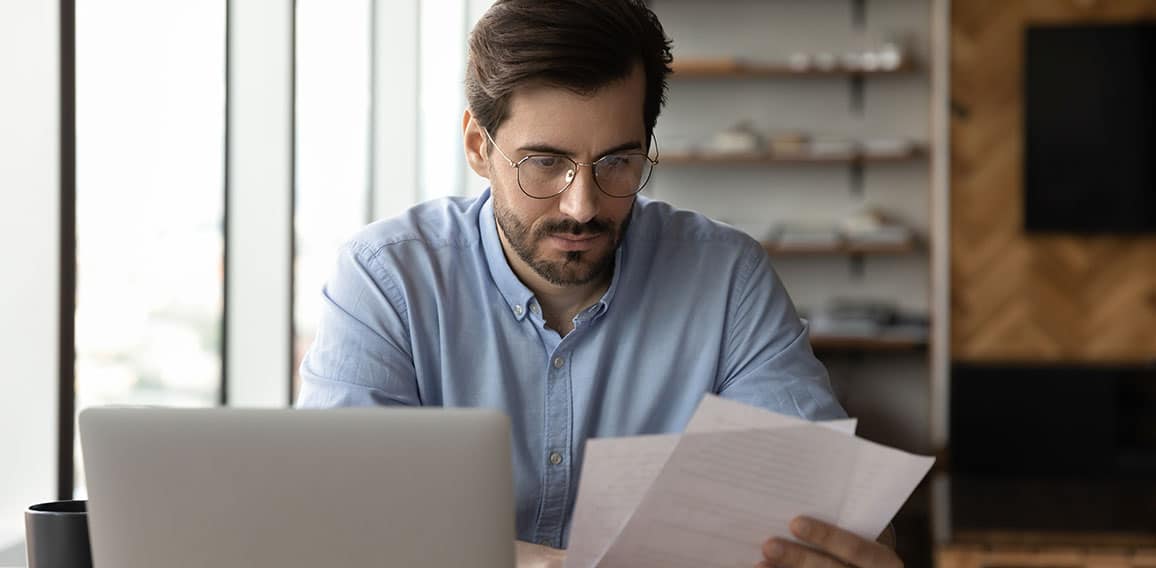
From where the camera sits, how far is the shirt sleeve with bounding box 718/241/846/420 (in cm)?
158

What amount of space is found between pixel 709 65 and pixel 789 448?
3.77 metres

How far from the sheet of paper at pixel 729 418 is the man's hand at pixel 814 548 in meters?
0.15

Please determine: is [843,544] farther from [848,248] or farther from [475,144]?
[848,248]

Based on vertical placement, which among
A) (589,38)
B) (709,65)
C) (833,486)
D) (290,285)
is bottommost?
(833,486)

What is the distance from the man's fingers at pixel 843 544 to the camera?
1193 mm

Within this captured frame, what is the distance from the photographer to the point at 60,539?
1180 millimetres

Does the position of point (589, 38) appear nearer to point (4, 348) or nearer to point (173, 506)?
point (173, 506)

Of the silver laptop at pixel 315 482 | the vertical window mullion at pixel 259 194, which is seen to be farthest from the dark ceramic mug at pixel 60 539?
the vertical window mullion at pixel 259 194

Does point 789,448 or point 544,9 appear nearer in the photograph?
point 789,448

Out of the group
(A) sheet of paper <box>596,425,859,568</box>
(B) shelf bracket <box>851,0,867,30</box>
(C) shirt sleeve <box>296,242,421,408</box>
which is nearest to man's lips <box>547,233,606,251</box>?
(C) shirt sleeve <box>296,242,421,408</box>

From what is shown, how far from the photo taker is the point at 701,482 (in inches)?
44.4

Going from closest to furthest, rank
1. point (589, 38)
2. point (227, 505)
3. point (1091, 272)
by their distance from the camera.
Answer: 1. point (227, 505)
2. point (589, 38)
3. point (1091, 272)

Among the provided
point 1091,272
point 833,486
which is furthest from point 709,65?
point 833,486

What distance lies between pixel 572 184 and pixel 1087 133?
356 cm
